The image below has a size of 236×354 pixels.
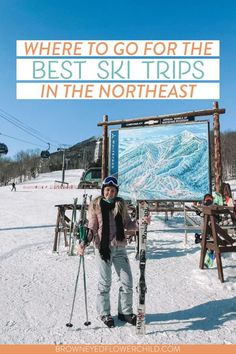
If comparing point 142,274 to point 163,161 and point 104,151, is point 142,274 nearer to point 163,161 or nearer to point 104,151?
point 163,161

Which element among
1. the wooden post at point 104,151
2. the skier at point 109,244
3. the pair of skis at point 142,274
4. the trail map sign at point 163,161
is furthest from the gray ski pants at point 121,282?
the wooden post at point 104,151

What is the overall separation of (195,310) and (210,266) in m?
2.38

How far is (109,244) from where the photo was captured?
434 centimetres

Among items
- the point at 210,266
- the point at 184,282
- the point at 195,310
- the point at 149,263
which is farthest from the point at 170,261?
the point at 195,310

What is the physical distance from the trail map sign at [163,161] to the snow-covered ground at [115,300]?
10.3 feet

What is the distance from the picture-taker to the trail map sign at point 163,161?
1199 cm

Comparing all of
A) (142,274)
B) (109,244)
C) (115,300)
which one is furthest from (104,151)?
(142,274)

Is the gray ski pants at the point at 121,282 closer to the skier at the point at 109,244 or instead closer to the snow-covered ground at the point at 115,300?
the skier at the point at 109,244

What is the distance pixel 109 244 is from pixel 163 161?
8.68m

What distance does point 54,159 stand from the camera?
138000 mm

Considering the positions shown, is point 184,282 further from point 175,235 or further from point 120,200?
point 175,235

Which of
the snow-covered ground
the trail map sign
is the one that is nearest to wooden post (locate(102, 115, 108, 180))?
the trail map sign

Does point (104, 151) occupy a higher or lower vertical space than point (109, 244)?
higher

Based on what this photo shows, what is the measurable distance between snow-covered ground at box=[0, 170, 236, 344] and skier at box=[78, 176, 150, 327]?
0.90ft
